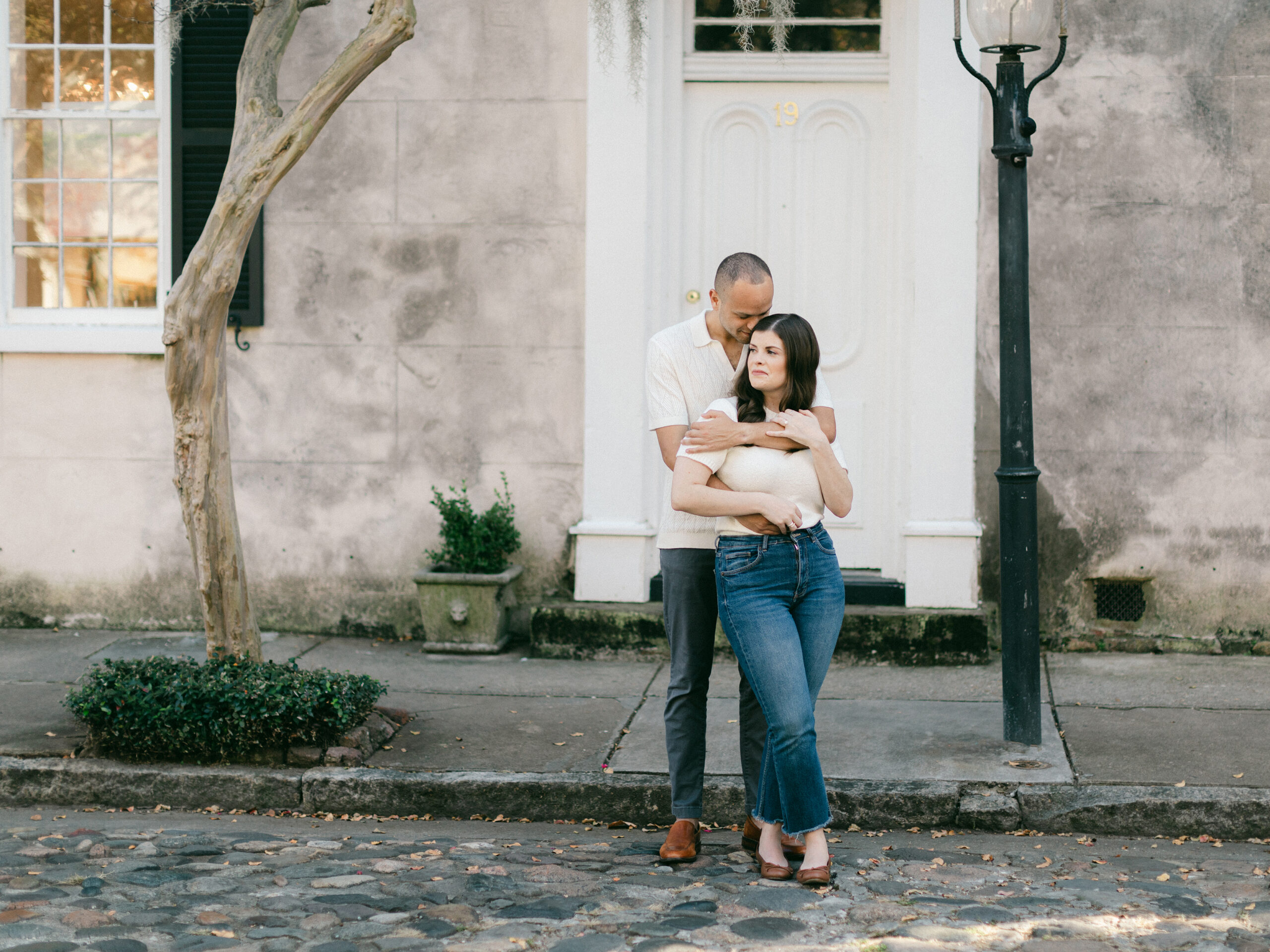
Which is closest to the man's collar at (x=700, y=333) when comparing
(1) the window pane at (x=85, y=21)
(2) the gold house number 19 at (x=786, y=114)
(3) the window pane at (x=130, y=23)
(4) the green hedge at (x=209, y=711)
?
(4) the green hedge at (x=209, y=711)

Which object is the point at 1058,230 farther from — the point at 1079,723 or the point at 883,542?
the point at 1079,723

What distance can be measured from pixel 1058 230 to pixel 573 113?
2612 millimetres

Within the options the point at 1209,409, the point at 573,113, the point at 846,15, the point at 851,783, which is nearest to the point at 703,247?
the point at 573,113

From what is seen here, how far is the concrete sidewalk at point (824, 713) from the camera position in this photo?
5.13 m

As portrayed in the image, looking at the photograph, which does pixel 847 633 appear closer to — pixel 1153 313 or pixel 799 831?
pixel 1153 313

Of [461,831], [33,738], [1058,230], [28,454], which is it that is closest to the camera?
[461,831]

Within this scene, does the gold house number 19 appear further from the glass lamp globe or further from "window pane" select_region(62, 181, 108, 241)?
"window pane" select_region(62, 181, 108, 241)

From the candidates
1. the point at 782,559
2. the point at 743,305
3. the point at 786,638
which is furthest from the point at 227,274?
the point at 786,638

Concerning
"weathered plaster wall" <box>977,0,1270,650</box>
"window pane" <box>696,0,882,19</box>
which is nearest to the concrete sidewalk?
"weathered plaster wall" <box>977,0,1270,650</box>

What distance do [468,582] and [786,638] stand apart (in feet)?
10.6

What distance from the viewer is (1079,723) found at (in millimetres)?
5648

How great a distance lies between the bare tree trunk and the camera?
5.19 m

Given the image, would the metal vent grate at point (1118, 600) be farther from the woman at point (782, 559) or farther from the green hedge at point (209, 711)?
the green hedge at point (209, 711)

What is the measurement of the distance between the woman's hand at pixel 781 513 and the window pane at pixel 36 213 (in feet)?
17.5
